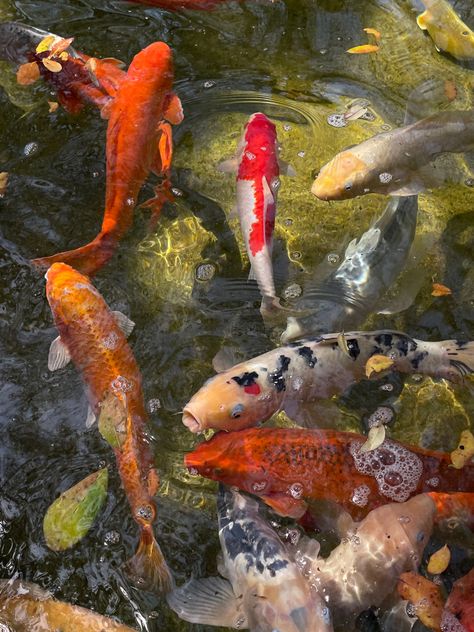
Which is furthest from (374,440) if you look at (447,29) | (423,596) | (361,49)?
(447,29)

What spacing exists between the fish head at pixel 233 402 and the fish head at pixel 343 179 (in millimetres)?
1181

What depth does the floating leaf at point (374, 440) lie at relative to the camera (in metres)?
3.35

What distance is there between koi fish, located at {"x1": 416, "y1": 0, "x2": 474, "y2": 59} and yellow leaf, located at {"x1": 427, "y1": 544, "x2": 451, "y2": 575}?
3.59 meters

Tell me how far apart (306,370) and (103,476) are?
112cm

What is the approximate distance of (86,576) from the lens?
329cm

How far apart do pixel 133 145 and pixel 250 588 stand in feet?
8.22

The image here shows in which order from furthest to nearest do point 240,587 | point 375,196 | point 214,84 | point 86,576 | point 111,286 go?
point 214,84 → point 375,196 → point 111,286 → point 86,576 → point 240,587

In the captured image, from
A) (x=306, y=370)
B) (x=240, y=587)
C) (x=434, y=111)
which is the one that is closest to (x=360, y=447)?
(x=306, y=370)

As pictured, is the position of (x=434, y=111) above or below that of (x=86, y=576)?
above

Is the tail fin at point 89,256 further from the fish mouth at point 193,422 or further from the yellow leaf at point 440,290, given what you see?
the yellow leaf at point 440,290

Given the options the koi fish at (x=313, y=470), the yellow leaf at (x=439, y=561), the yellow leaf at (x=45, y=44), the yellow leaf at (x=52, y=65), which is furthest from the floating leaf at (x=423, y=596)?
the yellow leaf at (x=45, y=44)

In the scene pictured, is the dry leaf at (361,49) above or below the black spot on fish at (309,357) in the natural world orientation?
above

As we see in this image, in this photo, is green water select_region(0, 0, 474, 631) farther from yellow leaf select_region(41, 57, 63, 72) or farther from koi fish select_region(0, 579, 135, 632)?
yellow leaf select_region(41, 57, 63, 72)

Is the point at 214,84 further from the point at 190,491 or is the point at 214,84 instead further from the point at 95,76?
the point at 190,491
